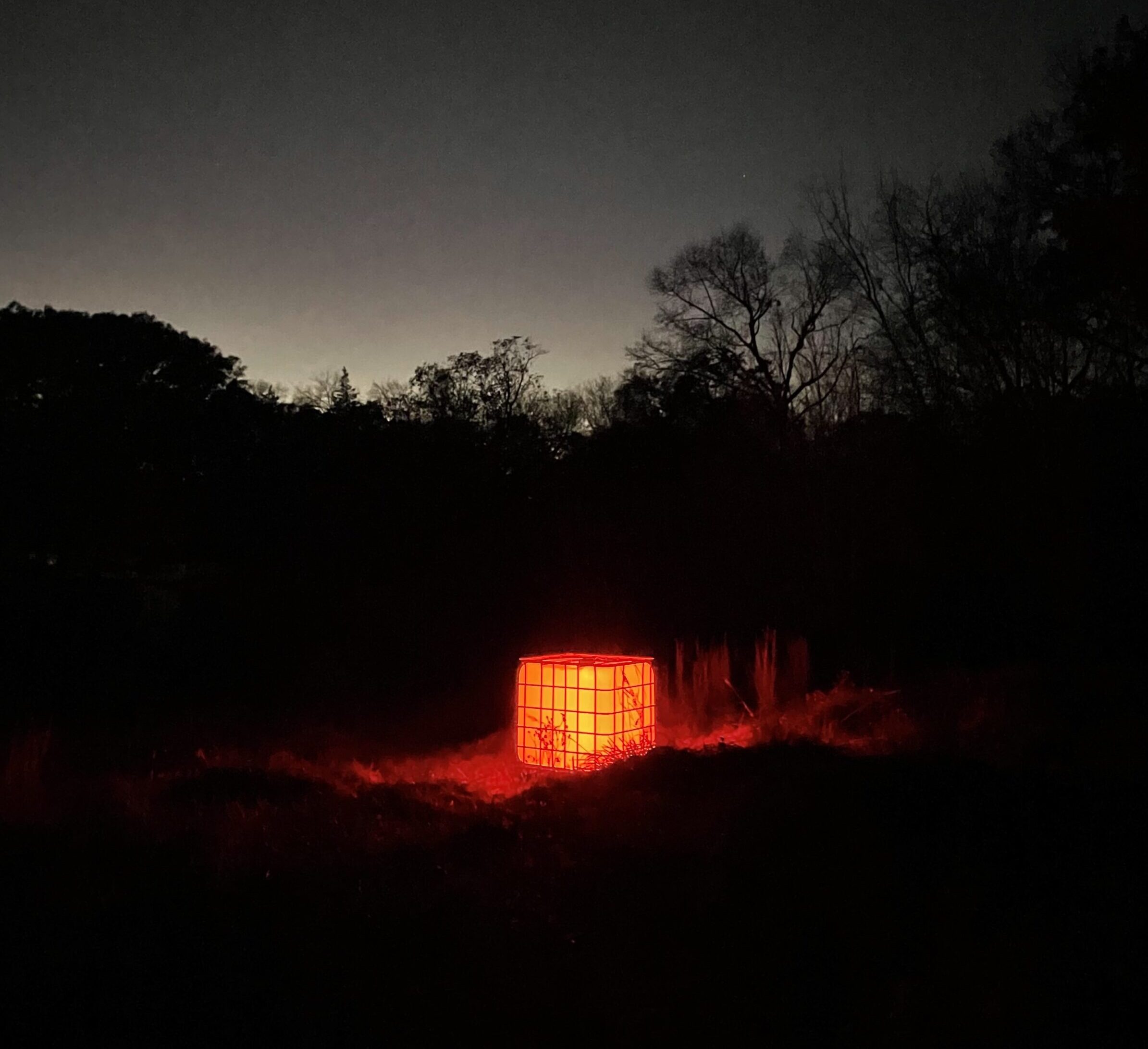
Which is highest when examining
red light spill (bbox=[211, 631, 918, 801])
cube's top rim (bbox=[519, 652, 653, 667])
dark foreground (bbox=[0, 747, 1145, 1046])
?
cube's top rim (bbox=[519, 652, 653, 667])

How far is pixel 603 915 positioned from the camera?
503 cm

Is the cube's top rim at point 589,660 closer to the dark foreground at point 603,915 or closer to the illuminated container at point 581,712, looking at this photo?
the illuminated container at point 581,712

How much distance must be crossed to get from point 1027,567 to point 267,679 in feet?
32.0

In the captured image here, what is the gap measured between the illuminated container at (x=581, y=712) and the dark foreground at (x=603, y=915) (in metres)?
1.56

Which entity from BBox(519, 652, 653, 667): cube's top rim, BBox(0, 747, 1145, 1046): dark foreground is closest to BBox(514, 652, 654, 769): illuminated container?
BBox(519, 652, 653, 667): cube's top rim

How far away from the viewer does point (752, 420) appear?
71.4 feet

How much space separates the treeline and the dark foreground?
240 inches

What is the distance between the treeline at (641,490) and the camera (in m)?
13.8

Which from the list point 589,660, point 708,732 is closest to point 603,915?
point 589,660

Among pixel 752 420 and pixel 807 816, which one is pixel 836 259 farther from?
pixel 807 816

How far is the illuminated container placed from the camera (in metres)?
8.50

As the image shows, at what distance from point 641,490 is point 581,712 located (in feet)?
41.9

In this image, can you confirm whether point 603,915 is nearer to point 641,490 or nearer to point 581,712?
point 581,712

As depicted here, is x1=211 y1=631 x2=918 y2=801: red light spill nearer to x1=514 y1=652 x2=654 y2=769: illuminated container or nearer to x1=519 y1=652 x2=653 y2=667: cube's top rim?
x1=514 y1=652 x2=654 y2=769: illuminated container
